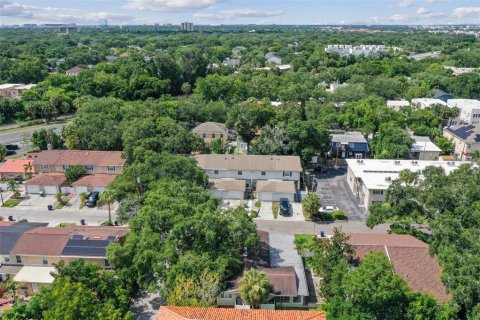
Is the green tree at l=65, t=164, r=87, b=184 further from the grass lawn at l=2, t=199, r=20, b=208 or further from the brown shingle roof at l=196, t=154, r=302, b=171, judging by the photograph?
the brown shingle roof at l=196, t=154, r=302, b=171

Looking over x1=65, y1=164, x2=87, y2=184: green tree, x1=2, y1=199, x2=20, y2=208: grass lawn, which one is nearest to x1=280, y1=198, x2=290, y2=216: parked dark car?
x1=65, y1=164, x2=87, y2=184: green tree

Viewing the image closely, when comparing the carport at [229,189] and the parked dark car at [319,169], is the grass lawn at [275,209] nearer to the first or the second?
the carport at [229,189]

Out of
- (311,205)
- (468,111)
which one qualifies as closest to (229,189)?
(311,205)

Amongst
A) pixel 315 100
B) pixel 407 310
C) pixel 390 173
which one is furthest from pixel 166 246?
pixel 315 100

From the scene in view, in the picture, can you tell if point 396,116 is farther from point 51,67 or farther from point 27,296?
point 51,67

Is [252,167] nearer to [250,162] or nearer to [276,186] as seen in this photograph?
[250,162]
